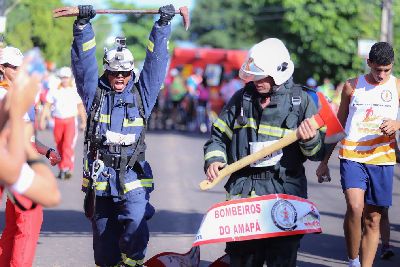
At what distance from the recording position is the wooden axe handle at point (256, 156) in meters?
6.50

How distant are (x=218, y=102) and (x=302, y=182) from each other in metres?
28.1

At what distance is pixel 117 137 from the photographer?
24.5 ft

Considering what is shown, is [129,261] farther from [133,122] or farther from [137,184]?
[133,122]

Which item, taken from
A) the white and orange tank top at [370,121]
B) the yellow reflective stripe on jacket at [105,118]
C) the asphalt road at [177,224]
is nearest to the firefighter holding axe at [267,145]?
the yellow reflective stripe on jacket at [105,118]

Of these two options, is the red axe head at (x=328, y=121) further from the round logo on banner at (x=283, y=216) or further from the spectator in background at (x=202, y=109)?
the spectator in background at (x=202, y=109)

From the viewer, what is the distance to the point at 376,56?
8.38 meters

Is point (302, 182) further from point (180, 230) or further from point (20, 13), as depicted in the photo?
point (20, 13)

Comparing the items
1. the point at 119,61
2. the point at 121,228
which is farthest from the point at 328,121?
the point at 121,228

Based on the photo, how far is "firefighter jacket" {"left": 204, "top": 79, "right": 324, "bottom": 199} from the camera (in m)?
6.74

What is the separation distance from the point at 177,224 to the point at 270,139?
5.37 m

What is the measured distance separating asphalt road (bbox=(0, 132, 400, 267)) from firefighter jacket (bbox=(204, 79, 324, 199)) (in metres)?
2.82

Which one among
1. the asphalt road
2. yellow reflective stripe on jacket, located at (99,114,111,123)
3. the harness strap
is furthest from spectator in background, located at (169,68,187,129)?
yellow reflective stripe on jacket, located at (99,114,111,123)

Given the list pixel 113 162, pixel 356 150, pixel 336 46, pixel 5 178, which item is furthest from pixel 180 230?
pixel 336 46

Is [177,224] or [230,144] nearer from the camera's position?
[230,144]
